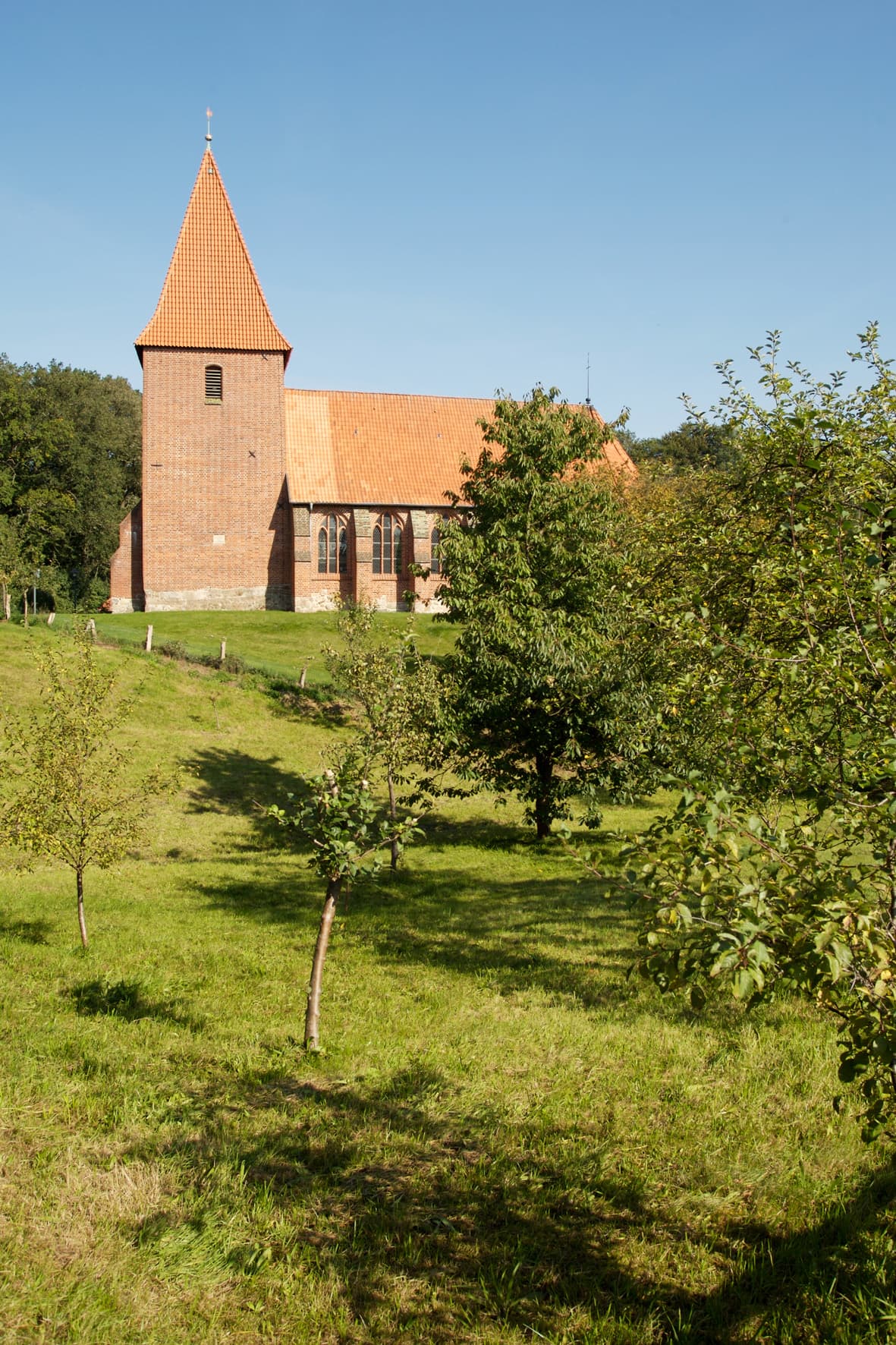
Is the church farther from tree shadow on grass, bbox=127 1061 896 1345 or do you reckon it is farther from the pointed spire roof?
tree shadow on grass, bbox=127 1061 896 1345

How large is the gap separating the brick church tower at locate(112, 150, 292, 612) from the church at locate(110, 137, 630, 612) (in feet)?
0.16

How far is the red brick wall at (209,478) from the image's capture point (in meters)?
41.0

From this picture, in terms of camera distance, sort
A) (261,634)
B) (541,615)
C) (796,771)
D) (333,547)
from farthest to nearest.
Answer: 1. (333,547)
2. (261,634)
3. (541,615)
4. (796,771)

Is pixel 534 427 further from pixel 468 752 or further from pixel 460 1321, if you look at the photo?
pixel 460 1321

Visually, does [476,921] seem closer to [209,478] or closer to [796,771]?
[796,771]

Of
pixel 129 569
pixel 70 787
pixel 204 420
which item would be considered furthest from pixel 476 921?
pixel 204 420

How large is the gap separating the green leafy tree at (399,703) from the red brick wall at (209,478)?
19.8 m

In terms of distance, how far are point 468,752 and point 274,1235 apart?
13.2 meters

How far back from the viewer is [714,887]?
140 inches

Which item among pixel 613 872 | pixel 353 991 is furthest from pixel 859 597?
pixel 353 991

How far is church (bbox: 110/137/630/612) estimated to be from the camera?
1614 inches

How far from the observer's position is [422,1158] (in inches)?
234

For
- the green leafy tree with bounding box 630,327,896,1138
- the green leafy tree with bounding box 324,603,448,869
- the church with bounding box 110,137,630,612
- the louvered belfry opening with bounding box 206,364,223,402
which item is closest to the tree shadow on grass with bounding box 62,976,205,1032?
the green leafy tree with bounding box 324,603,448,869

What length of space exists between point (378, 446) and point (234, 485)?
754cm
